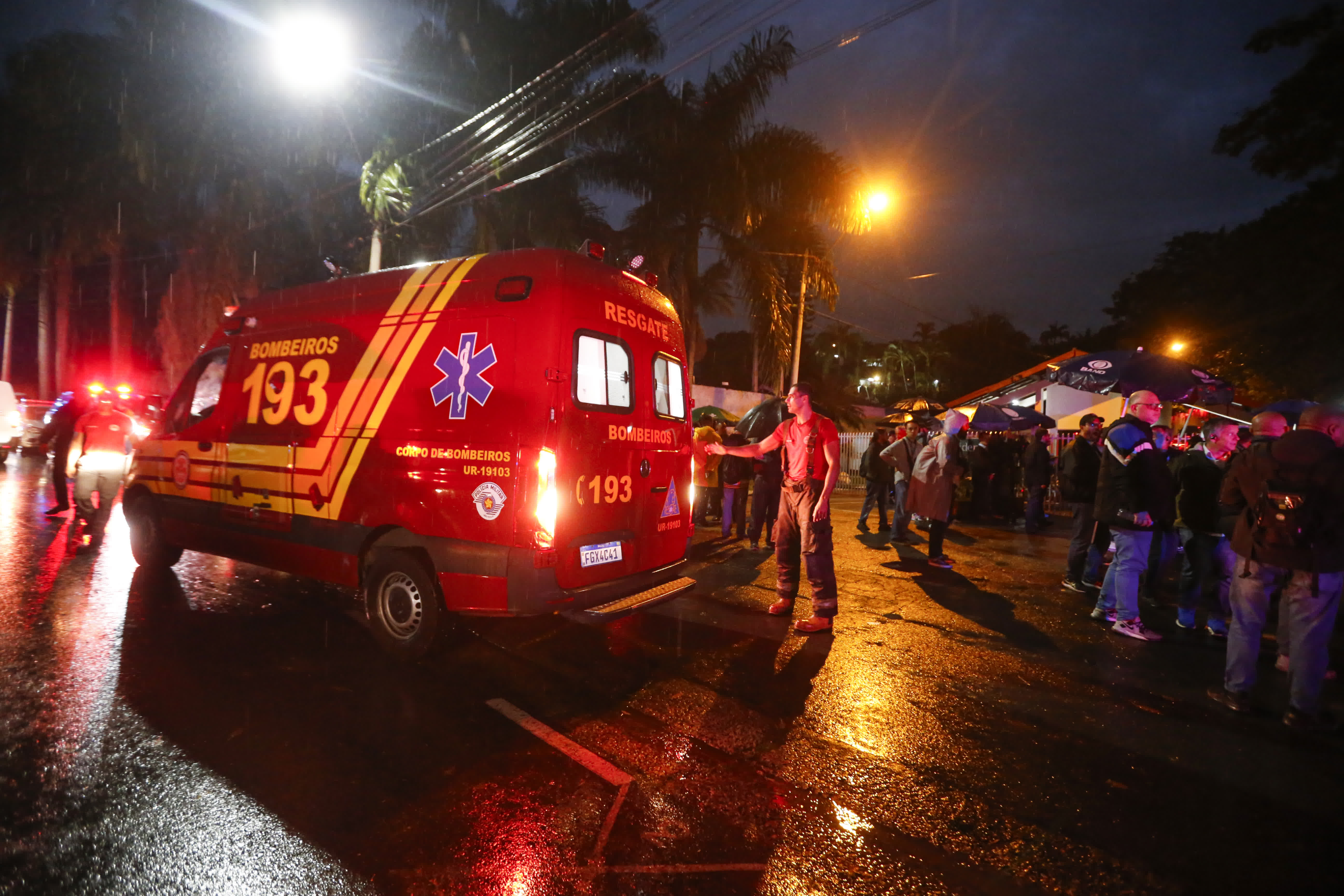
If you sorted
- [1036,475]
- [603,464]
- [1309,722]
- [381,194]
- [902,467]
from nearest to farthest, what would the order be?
[1309,722] < [603,464] < [902,467] < [1036,475] < [381,194]

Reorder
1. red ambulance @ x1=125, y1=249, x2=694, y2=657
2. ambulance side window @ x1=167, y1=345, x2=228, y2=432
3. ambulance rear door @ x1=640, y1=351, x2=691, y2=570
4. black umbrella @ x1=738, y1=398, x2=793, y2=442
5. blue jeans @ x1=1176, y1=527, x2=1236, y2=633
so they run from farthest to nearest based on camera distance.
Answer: black umbrella @ x1=738, y1=398, x2=793, y2=442 → blue jeans @ x1=1176, y1=527, x2=1236, y2=633 → ambulance side window @ x1=167, y1=345, x2=228, y2=432 → ambulance rear door @ x1=640, y1=351, x2=691, y2=570 → red ambulance @ x1=125, y1=249, x2=694, y2=657

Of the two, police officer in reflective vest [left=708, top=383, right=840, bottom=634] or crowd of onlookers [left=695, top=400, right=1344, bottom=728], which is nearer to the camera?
crowd of onlookers [left=695, top=400, right=1344, bottom=728]

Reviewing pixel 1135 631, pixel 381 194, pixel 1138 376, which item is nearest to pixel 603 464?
pixel 1135 631

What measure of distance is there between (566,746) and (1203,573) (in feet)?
19.3

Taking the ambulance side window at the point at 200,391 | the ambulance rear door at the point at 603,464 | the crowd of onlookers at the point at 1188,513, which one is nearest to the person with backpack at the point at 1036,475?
the crowd of onlookers at the point at 1188,513

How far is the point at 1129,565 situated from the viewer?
18.3 feet

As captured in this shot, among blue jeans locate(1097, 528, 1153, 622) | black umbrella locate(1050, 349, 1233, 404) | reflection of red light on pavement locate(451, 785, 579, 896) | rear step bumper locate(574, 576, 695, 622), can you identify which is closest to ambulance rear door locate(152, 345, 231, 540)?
rear step bumper locate(574, 576, 695, 622)

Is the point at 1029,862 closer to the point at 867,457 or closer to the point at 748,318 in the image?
the point at 867,457

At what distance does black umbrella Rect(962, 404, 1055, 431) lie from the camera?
14812mm

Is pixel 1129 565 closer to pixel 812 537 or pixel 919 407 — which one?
pixel 812 537

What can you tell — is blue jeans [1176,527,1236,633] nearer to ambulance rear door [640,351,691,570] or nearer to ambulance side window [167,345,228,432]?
ambulance rear door [640,351,691,570]

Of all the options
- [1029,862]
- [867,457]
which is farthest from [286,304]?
[867,457]

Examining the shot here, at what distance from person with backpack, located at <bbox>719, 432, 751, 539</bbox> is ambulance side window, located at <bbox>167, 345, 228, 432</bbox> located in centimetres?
575

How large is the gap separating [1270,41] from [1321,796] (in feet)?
68.9
